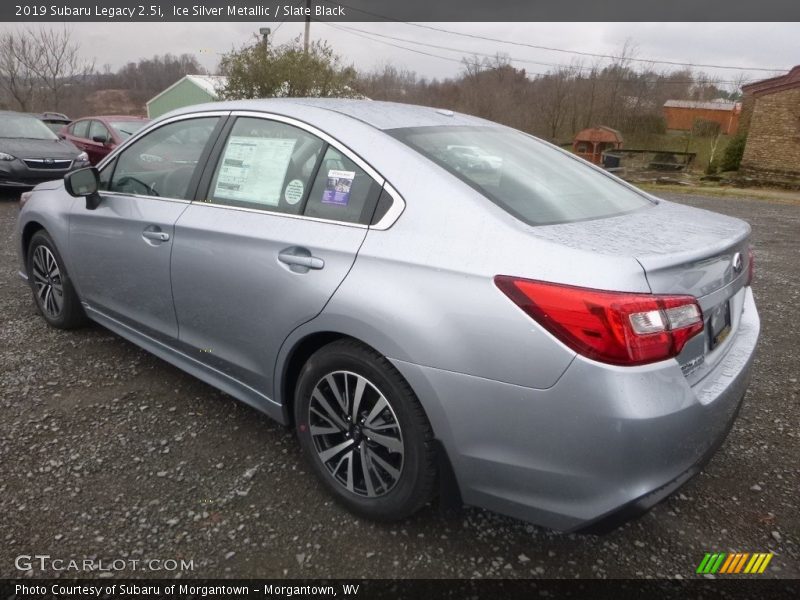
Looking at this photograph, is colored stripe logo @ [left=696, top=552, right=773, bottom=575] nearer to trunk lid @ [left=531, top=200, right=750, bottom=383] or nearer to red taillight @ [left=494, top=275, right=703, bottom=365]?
trunk lid @ [left=531, top=200, right=750, bottom=383]

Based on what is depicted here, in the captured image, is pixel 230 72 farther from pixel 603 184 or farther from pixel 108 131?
pixel 603 184

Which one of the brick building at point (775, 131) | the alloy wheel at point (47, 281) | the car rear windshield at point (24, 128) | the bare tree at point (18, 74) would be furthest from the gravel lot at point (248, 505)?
the bare tree at point (18, 74)

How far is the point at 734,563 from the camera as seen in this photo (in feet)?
6.72

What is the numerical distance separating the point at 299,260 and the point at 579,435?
3.96 ft

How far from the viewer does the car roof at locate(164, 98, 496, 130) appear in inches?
95.5

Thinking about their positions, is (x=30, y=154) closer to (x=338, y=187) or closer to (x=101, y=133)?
(x=101, y=133)

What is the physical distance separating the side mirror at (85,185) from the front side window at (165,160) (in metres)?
0.10

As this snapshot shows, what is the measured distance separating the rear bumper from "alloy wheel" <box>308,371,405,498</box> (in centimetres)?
25

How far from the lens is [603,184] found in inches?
102

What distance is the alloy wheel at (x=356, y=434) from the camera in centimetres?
204

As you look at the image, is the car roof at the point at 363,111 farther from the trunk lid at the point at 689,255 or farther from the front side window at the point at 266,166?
the trunk lid at the point at 689,255
